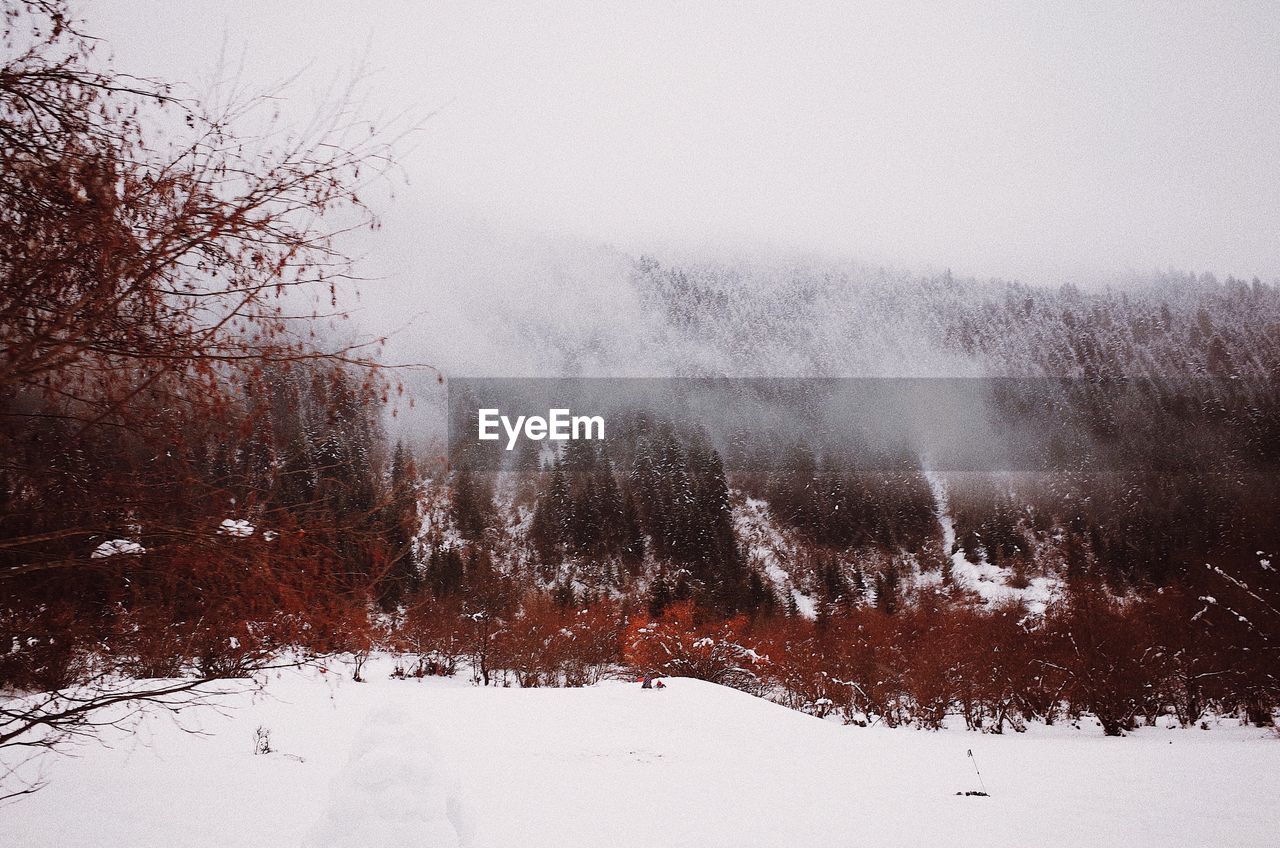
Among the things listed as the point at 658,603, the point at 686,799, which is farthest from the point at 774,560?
the point at 686,799

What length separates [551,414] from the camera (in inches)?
6432

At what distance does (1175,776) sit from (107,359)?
21.5m

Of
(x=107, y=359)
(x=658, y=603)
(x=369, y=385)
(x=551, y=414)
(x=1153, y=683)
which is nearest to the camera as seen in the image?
(x=107, y=359)

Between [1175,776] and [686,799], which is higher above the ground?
[686,799]

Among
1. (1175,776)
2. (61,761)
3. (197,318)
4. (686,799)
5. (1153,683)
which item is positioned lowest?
(1153,683)

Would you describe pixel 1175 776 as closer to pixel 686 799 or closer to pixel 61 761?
pixel 686 799

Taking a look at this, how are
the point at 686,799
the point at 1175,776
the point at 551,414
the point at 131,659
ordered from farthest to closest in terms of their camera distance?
1. the point at 551,414
2. the point at 1175,776
3. the point at 686,799
4. the point at 131,659

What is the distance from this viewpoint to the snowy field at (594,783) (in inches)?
195

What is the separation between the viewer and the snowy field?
4953mm

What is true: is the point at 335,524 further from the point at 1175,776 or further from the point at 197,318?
the point at 1175,776

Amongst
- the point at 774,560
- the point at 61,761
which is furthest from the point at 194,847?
the point at 774,560

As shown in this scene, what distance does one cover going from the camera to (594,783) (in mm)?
11156

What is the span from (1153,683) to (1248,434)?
368ft

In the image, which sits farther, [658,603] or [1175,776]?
[658,603]
